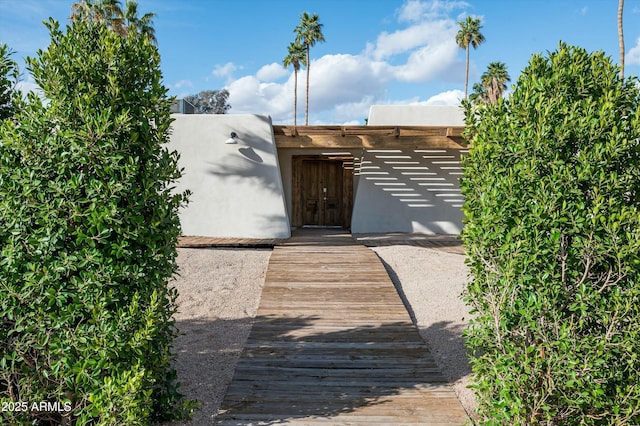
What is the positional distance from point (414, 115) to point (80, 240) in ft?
36.8

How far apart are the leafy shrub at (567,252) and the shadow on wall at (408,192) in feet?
30.8

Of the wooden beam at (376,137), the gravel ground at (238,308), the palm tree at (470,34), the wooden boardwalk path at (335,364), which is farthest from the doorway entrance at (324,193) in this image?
the palm tree at (470,34)

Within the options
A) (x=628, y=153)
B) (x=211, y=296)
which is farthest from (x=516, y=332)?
(x=211, y=296)

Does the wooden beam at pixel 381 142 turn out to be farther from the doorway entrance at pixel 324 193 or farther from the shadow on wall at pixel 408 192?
the doorway entrance at pixel 324 193

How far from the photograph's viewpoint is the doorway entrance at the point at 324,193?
14.5m

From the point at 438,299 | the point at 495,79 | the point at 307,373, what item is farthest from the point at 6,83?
the point at 495,79

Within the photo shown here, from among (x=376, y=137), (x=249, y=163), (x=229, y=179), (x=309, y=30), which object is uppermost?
(x=309, y=30)

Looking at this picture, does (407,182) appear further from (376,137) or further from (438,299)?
(438,299)

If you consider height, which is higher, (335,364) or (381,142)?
(381,142)

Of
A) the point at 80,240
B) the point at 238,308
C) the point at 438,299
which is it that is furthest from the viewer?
the point at 438,299

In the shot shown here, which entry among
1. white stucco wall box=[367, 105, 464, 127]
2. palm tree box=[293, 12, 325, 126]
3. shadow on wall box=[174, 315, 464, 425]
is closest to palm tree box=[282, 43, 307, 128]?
palm tree box=[293, 12, 325, 126]

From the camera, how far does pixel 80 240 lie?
2.31 m

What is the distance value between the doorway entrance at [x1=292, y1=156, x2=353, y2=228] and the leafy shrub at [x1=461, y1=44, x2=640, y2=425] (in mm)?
11693

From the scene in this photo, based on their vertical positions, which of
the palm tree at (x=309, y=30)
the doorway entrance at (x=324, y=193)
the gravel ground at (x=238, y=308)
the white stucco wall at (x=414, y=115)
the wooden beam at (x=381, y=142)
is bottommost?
the gravel ground at (x=238, y=308)
